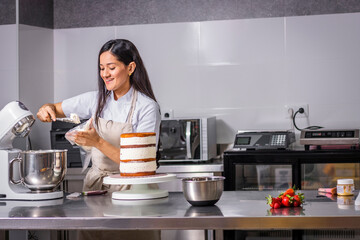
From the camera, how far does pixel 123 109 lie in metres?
2.78

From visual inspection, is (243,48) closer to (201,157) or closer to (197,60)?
(197,60)

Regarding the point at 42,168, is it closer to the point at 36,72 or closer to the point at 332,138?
the point at 332,138

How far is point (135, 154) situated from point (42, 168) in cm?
37

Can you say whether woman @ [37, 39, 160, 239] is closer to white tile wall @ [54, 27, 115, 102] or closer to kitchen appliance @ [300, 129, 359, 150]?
kitchen appliance @ [300, 129, 359, 150]

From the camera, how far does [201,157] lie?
419 centimetres

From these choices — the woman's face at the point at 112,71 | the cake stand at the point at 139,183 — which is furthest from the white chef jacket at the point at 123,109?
the cake stand at the point at 139,183

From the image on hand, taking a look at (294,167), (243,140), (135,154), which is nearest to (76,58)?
(243,140)

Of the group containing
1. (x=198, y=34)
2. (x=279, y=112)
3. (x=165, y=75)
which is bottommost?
(x=279, y=112)

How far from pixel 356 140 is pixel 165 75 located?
1.66 meters

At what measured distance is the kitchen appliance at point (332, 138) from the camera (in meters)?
4.06

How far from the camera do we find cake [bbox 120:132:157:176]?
2.17 m

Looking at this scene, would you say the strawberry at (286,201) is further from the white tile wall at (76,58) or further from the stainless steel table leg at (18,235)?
the white tile wall at (76,58)

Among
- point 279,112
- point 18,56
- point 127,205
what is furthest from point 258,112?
point 127,205

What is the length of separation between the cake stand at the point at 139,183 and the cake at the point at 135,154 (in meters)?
0.04
